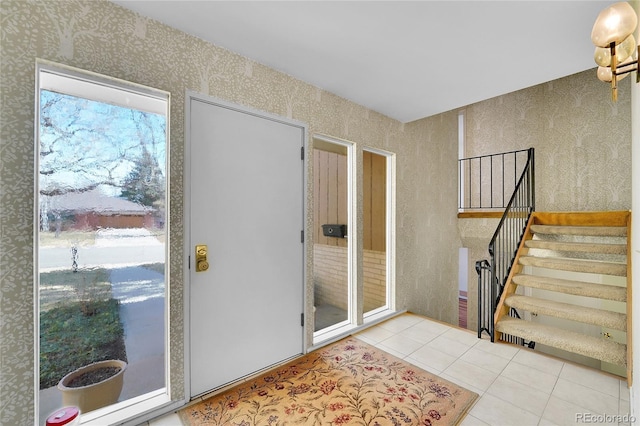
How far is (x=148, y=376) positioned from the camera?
2.28 meters

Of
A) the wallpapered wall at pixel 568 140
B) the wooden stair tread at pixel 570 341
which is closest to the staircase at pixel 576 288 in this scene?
the wooden stair tread at pixel 570 341

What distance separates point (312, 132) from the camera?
2730 mm

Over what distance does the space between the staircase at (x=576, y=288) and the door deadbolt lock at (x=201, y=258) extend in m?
2.91

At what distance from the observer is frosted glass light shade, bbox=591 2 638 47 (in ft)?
4.11

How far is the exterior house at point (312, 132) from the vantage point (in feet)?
4.66

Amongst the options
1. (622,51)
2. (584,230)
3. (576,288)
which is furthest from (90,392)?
(584,230)

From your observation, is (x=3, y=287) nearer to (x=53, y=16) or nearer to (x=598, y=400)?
(x=53, y=16)

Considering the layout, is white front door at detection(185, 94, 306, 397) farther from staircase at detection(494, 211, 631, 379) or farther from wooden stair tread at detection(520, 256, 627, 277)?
wooden stair tread at detection(520, 256, 627, 277)

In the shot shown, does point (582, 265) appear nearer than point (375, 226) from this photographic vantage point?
Yes

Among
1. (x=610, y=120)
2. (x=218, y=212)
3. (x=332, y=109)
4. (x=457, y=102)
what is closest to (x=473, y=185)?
(x=610, y=120)

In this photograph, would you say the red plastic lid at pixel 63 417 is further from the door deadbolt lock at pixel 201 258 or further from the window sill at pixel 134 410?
the door deadbolt lock at pixel 201 258

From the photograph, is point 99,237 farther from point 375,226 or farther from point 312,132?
point 375,226

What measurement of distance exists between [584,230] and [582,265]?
0.71 meters

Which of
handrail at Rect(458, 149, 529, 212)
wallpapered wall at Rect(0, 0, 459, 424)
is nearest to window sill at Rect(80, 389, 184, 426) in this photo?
wallpapered wall at Rect(0, 0, 459, 424)
